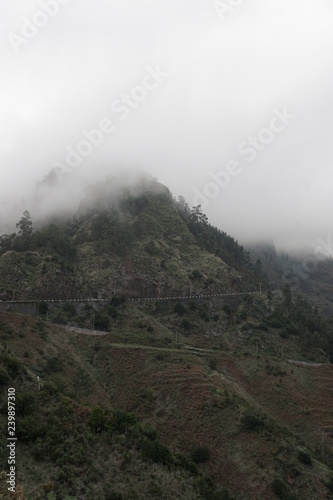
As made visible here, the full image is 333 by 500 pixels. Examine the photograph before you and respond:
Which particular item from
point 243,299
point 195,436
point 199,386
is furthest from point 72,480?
point 243,299

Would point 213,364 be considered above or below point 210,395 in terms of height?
above

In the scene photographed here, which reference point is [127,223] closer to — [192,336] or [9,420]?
[192,336]

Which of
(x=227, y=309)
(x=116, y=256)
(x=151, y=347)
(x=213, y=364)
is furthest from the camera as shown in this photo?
(x=116, y=256)

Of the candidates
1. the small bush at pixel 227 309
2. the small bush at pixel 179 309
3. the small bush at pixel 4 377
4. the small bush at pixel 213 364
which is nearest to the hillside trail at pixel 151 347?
the small bush at pixel 213 364

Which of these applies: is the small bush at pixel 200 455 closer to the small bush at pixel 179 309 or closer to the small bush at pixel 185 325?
the small bush at pixel 185 325

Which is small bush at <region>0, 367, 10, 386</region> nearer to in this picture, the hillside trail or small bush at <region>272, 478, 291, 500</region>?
small bush at <region>272, 478, 291, 500</region>

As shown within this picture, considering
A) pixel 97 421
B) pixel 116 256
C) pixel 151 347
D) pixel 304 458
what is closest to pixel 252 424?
pixel 304 458

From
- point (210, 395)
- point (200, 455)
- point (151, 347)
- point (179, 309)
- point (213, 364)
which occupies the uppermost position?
point (179, 309)

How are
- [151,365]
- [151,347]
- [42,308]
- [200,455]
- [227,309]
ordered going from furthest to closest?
[227,309] < [42,308] < [151,347] < [151,365] < [200,455]

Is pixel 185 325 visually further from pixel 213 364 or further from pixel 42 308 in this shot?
pixel 42 308

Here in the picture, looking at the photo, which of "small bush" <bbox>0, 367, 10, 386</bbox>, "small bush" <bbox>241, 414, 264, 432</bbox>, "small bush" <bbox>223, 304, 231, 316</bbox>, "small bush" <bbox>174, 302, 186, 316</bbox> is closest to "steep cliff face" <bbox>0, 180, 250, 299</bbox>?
"small bush" <bbox>223, 304, 231, 316</bbox>

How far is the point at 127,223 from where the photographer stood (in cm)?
11656

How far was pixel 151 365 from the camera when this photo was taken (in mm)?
66188

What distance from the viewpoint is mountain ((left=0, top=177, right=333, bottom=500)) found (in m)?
35.0
